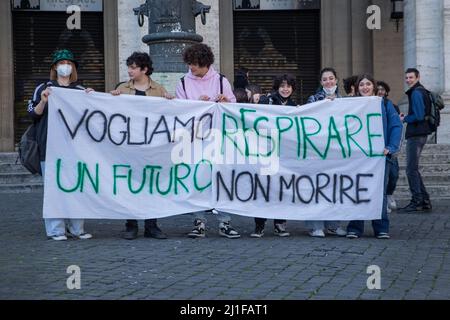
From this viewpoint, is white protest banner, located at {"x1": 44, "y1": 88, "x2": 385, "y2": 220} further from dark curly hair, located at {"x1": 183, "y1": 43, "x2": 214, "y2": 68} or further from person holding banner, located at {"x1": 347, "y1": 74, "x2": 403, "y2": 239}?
dark curly hair, located at {"x1": 183, "y1": 43, "x2": 214, "y2": 68}

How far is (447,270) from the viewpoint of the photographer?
7.11 meters

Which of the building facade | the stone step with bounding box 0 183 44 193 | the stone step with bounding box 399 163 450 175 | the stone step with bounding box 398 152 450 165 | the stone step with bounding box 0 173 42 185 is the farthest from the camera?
the building facade

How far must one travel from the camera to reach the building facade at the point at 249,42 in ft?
65.3

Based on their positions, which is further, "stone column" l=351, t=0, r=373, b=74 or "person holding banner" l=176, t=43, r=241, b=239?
Result: "stone column" l=351, t=0, r=373, b=74

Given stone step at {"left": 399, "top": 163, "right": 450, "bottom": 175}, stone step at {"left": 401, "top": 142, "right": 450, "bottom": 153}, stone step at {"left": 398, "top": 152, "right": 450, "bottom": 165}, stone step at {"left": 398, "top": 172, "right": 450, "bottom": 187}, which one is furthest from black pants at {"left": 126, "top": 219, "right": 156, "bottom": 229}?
stone step at {"left": 401, "top": 142, "right": 450, "bottom": 153}

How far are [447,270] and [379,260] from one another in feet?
2.16

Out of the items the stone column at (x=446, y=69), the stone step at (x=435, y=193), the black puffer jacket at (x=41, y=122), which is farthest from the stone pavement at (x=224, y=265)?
the stone column at (x=446, y=69)

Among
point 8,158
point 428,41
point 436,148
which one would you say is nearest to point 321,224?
point 436,148

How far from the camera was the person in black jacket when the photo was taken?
39.2 ft

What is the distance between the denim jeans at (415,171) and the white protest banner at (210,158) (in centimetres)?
305

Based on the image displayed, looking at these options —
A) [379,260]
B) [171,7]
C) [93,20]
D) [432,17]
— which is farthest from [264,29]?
[379,260]

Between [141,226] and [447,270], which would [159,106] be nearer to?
[141,226]

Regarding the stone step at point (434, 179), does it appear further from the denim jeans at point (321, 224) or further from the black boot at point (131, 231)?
the black boot at point (131, 231)
